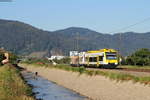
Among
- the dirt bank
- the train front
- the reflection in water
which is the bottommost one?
the reflection in water

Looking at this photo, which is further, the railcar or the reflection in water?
the railcar

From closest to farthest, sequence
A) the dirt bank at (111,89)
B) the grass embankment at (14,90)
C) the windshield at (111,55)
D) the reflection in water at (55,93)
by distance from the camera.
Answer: the grass embankment at (14,90), the dirt bank at (111,89), the reflection in water at (55,93), the windshield at (111,55)

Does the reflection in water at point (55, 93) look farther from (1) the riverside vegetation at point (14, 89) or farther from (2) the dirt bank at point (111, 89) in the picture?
(1) the riverside vegetation at point (14, 89)

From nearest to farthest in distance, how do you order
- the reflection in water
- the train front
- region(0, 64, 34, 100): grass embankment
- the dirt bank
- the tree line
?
1. region(0, 64, 34, 100): grass embankment
2. the dirt bank
3. the reflection in water
4. the train front
5. the tree line

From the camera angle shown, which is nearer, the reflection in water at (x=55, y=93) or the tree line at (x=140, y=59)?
the reflection in water at (x=55, y=93)

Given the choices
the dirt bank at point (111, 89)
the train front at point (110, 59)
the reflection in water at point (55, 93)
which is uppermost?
the train front at point (110, 59)

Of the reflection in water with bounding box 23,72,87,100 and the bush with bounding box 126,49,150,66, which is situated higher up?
the bush with bounding box 126,49,150,66

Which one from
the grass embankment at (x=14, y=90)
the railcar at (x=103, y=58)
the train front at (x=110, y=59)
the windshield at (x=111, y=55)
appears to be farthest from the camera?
the windshield at (x=111, y=55)

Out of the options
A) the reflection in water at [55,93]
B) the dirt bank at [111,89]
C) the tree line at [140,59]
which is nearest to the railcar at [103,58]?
the reflection in water at [55,93]

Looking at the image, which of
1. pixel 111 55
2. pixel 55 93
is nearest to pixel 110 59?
pixel 111 55

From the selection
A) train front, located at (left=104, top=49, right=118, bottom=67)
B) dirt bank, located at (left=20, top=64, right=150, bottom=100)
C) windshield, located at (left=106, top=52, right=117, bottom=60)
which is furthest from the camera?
windshield, located at (left=106, top=52, right=117, bottom=60)

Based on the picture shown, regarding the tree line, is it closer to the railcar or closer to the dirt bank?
the railcar

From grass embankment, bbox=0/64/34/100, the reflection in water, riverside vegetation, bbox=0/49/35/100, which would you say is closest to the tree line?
the reflection in water

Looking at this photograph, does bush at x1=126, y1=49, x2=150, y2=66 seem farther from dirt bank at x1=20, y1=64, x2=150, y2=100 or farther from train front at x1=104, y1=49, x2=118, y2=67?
dirt bank at x1=20, y1=64, x2=150, y2=100
